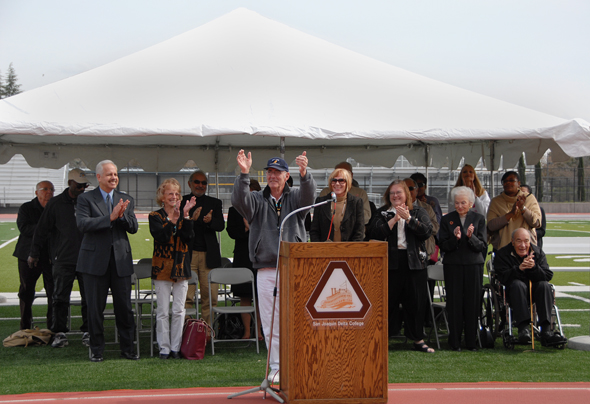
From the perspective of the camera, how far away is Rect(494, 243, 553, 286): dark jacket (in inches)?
283

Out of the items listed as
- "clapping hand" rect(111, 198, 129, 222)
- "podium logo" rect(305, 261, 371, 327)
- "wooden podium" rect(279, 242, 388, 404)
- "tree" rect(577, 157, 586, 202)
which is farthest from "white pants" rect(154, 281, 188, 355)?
"tree" rect(577, 157, 586, 202)

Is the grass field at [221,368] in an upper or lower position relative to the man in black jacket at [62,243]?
lower

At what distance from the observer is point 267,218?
221 inches

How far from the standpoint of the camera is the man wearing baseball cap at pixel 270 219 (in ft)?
17.8

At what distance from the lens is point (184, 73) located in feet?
24.9

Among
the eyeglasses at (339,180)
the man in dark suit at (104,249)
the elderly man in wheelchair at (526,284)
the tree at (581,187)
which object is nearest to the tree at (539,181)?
the tree at (581,187)

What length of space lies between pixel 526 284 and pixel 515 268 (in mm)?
236

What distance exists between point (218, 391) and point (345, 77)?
439 cm

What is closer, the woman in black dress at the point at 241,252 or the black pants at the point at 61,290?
the black pants at the point at 61,290

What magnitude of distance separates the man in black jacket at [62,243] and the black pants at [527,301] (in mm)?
5070

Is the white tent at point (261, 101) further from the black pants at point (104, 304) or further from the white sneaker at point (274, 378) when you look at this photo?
the white sneaker at point (274, 378)

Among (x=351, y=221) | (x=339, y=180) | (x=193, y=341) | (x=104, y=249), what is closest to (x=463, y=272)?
(x=351, y=221)

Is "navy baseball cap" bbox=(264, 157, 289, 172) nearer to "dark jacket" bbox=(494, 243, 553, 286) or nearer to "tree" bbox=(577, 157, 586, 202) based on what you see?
"dark jacket" bbox=(494, 243, 553, 286)

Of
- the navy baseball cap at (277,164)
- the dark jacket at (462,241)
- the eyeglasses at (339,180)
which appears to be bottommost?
the dark jacket at (462,241)
